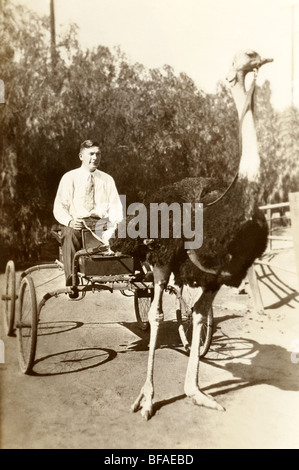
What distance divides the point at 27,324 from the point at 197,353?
2.68ft

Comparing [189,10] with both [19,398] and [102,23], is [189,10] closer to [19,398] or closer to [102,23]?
[102,23]

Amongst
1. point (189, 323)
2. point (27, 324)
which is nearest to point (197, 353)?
point (189, 323)

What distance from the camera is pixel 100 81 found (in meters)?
2.66

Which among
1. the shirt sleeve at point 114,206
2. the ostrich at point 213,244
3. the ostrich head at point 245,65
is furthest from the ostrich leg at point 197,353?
the ostrich head at point 245,65

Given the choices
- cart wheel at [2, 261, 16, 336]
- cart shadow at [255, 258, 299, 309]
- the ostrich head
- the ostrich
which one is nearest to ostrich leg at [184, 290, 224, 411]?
the ostrich

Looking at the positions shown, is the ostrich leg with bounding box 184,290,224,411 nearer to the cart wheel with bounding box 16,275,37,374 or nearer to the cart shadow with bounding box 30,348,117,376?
the cart shadow with bounding box 30,348,117,376

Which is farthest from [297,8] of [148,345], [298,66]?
[148,345]

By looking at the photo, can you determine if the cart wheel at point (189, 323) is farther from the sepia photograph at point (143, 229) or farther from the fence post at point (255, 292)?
the fence post at point (255, 292)

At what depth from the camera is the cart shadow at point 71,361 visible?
2.59m

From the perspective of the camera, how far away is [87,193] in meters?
2.58

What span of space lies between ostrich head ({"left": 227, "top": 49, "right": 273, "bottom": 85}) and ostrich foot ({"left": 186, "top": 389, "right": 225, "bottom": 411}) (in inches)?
56.7

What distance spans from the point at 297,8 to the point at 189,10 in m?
0.55
